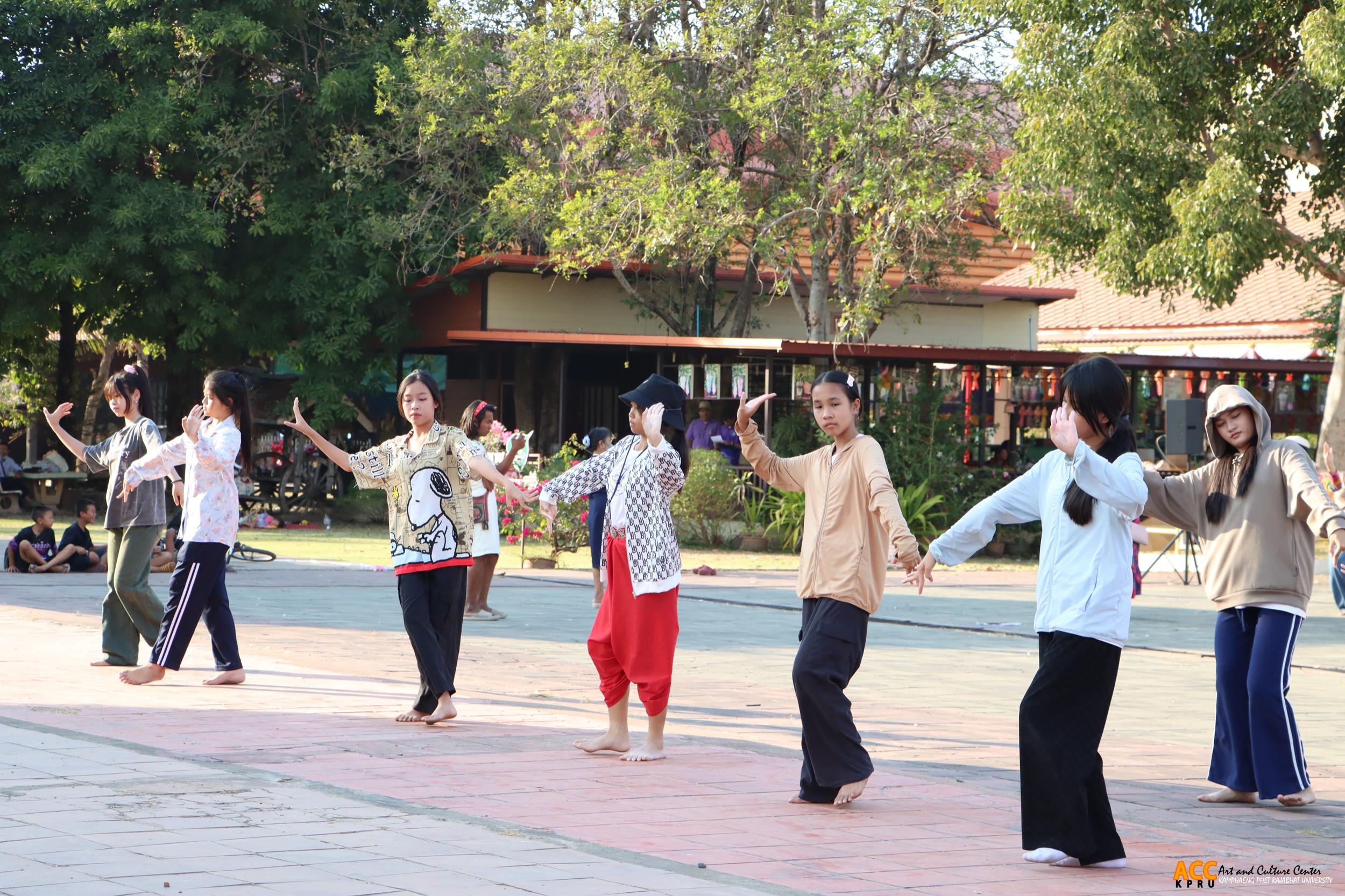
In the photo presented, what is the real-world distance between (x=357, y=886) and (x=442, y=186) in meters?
25.3

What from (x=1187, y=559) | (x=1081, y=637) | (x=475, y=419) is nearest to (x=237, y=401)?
(x=475, y=419)

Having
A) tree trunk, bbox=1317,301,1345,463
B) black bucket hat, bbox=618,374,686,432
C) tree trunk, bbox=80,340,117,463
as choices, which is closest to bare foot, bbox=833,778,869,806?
black bucket hat, bbox=618,374,686,432

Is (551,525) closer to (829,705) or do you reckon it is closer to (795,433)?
(795,433)

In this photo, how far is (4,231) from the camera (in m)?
28.5

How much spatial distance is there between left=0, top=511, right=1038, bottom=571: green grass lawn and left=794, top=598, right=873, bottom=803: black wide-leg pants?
534 inches

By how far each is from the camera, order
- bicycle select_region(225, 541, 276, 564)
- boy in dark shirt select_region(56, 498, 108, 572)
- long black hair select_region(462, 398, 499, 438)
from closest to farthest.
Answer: long black hair select_region(462, 398, 499, 438)
boy in dark shirt select_region(56, 498, 108, 572)
bicycle select_region(225, 541, 276, 564)

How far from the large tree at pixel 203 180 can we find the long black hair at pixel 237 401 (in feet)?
63.8

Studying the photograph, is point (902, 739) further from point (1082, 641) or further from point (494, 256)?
point (494, 256)

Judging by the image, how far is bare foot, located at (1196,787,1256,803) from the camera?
6.75 m

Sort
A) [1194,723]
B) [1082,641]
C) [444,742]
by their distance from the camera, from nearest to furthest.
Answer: [1082,641] → [444,742] → [1194,723]

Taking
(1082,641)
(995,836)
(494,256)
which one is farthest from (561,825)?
(494,256)

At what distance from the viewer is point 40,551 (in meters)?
17.2

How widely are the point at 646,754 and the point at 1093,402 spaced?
2870 mm

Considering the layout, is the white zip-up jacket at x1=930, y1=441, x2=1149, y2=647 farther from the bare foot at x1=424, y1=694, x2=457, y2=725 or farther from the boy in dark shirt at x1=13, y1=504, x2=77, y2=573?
the boy in dark shirt at x1=13, y1=504, x2=77, y2=573
